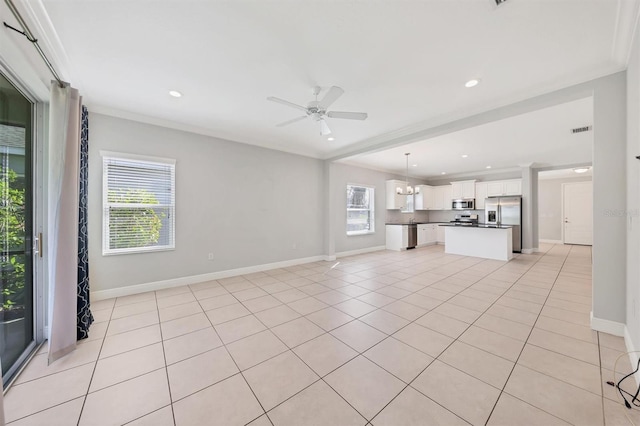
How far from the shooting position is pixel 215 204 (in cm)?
431

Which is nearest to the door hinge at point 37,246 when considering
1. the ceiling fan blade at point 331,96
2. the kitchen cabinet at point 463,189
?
the ceiling fan blade at point 331,96

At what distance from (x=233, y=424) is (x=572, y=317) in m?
3.84

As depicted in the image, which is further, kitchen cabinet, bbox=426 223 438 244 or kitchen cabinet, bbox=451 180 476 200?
kitchen cabinet, bbox=426 223 438 244

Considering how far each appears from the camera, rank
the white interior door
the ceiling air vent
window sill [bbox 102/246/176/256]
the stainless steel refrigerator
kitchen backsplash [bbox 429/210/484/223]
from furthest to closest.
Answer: kitchen backsplash [bbox 429/210/484/223]
the white interior door
the stainless steel refrigerator
the ceiling air vent
window sill [bbox 102/246/176/256]

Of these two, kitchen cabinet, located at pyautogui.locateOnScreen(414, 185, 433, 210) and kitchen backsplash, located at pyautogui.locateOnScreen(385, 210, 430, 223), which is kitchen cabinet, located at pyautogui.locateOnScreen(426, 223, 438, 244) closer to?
kitchen backsplash, located at pyautogui.locateOnScreen(385, 210, 430, 223)

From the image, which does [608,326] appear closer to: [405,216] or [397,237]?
[397,237]

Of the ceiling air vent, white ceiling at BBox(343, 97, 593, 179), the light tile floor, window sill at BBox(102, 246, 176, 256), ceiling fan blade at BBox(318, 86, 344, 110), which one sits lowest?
the light tile floor

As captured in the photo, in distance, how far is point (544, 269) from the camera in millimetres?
5031

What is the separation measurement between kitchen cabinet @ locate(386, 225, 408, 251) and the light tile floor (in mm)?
4049

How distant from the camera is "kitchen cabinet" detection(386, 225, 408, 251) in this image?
25.0 feet

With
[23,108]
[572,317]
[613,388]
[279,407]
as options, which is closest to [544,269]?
[572,317]

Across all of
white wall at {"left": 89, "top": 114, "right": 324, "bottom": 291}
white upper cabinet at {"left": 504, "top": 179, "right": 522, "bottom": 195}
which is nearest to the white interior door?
white upper cabinet at {"left": 504, "top": 179, "right": 522, "bottom": 195}

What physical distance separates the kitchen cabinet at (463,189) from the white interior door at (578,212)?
351cm

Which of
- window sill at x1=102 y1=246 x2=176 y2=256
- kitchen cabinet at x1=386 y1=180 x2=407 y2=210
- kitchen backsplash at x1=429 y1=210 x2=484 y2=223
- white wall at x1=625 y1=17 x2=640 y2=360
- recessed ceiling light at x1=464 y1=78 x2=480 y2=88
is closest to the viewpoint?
white wall at x1=625 y1=17 x2=640 y2=360
